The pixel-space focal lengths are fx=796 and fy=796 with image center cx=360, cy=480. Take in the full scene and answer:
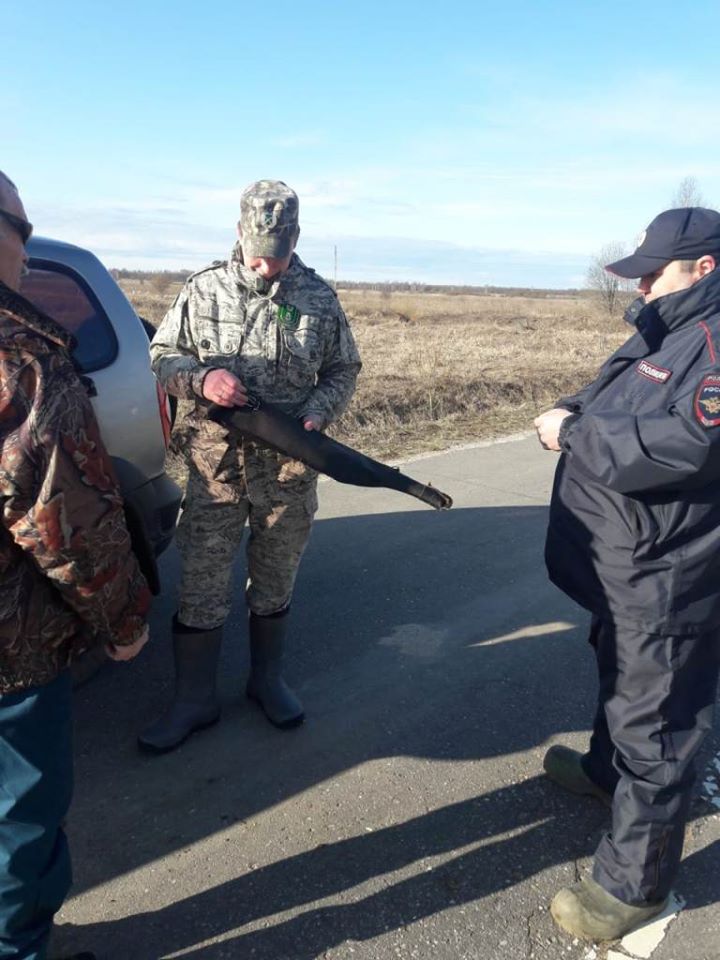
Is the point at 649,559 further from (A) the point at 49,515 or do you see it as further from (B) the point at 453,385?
(B) the point at 453,385

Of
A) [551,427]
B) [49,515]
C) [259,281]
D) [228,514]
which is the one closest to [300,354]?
[259,281]

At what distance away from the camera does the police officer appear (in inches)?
83.1

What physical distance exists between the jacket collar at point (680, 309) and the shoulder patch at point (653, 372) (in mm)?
100

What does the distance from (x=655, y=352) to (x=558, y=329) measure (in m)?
29.8

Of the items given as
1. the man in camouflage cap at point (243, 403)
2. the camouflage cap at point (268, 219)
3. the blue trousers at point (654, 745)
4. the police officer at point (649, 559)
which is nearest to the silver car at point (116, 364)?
the man in camouflage cap at point (243, 403)

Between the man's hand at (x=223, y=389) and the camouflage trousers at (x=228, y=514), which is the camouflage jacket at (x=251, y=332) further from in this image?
the camouflage trousers at (x=228, y=514)

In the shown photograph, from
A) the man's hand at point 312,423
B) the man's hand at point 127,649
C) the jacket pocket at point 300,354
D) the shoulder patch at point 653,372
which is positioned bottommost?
the man's hand at point 127,649

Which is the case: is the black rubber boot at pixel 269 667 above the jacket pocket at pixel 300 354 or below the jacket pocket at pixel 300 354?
below

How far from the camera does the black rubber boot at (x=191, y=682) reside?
319 centimetres

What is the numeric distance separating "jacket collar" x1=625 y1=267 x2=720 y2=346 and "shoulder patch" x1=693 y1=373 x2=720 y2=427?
266 millimetres

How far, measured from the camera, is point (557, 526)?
253 cm

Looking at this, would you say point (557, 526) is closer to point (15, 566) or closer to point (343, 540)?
point (15, 566)

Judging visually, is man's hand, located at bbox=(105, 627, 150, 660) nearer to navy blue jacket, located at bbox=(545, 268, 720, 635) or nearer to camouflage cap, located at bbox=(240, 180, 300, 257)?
navy blue jacket, located at bbox=(545, 268, 720, 635)

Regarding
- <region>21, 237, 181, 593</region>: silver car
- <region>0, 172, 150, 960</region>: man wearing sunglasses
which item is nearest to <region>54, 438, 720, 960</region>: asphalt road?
<region>0, 172, 150, 960</region>: man wearing sunglasses
